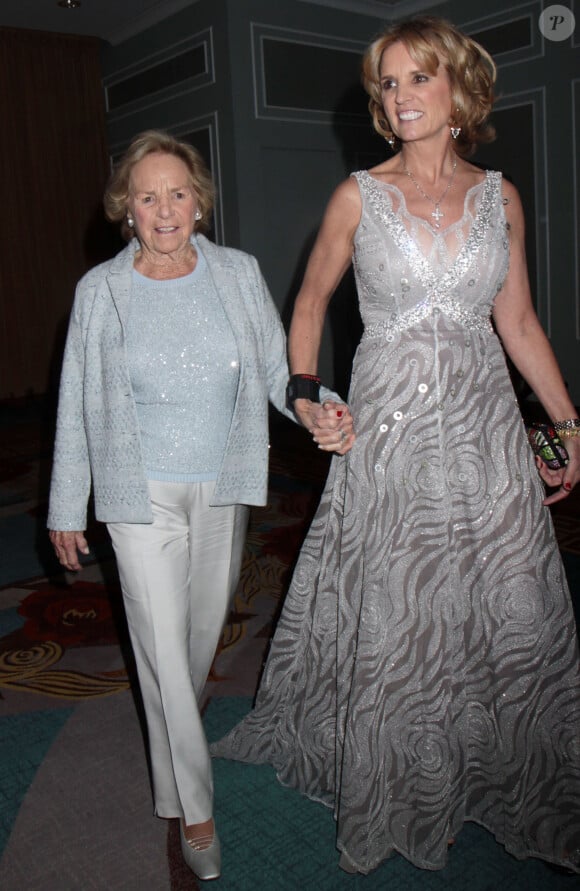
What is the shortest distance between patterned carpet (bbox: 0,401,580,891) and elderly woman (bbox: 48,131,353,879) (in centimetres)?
15

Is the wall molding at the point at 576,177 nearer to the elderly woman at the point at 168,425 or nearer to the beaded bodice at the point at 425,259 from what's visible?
the beaded bodice at the point at 425,259

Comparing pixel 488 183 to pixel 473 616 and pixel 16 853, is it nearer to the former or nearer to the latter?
pixel 473 616

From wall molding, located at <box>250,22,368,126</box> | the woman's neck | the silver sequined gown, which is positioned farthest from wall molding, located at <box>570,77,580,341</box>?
the woman's neck

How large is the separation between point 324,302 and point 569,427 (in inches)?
26.3

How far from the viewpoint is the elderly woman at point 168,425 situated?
1.94 metres

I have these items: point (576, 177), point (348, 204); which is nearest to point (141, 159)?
point (348, 204)

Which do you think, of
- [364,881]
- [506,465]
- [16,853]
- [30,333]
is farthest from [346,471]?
[30,333]

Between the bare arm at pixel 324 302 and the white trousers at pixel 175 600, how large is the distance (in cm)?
31

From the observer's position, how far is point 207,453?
6.52 ft

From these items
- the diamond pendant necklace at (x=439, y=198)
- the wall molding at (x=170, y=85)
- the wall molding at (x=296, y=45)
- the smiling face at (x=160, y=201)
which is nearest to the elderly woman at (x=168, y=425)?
the smiling face at (x=160, y=201)

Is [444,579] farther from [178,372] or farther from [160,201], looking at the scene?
[160,201]

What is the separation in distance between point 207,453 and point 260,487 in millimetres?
151

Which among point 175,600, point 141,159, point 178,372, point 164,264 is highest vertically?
point 141,159

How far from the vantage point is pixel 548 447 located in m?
2.07
